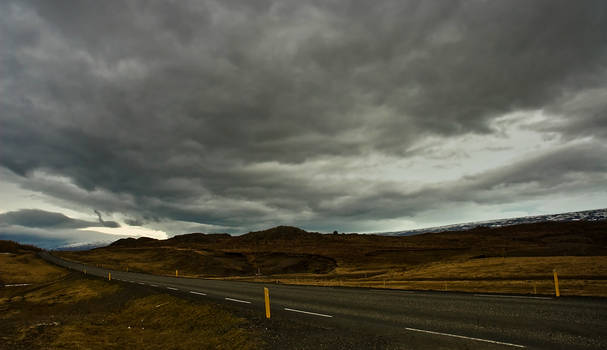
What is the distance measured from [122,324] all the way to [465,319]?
17575 millimetres

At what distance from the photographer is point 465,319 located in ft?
39.3

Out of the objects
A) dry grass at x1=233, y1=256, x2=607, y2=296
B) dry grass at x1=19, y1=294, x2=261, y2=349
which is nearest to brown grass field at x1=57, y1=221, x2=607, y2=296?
dry grass at x1=233, y1=256, x2=607, y2=296

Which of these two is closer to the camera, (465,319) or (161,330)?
(465,319)

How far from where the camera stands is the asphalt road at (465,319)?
923 cm

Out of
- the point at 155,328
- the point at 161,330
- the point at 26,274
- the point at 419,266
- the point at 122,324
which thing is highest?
the point at 161,330

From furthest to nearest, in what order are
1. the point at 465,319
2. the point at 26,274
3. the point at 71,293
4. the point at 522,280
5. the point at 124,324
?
the point at 26,274, the point at 71,293, the point at 522,280, the point at 124,324, the point at 465,319

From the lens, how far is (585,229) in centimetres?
13762

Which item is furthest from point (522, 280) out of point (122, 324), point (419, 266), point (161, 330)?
point (122, 324)

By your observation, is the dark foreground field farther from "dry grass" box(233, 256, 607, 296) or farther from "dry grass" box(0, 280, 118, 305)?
"dry grass" box(233, 256, 607, 296)

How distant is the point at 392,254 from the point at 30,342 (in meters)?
79.2

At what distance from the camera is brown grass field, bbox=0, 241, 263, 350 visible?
12.8m

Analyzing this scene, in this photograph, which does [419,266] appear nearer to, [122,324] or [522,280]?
[522,280]

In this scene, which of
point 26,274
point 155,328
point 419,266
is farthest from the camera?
point 26,274

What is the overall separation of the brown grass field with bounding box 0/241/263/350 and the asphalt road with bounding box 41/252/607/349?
105 inches
